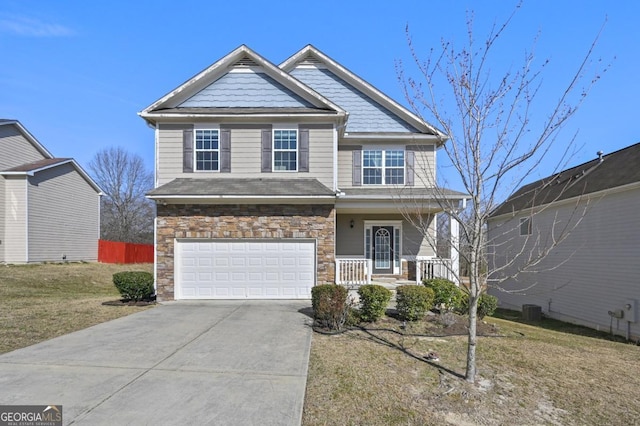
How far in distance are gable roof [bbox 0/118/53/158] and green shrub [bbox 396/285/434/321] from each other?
2292 cm

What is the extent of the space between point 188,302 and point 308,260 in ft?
12.5

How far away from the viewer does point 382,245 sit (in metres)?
16.1

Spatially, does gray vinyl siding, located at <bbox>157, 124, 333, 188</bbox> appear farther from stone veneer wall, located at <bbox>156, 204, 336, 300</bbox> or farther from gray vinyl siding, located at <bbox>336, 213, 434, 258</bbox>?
gray vinyl siding, located at <bbox>336, 213, 434, 258</bbox>

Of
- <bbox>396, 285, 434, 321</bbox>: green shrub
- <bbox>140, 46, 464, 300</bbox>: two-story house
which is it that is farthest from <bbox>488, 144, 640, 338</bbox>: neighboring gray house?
<bbox>140, 46, 464, 300</bbox>: two-story house

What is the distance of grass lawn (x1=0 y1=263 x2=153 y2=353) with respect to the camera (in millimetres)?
8694

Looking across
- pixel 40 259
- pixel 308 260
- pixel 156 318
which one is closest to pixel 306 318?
pixel 308 260

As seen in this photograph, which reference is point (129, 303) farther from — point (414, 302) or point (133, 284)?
point (414, 302)

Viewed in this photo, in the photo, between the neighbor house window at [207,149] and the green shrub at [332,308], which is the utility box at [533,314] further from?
the neighbor house window at [207,149]

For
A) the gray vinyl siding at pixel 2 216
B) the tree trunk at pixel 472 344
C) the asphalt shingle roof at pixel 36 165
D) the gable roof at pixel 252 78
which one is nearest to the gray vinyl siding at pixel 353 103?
the gable roof at pixel 252 78

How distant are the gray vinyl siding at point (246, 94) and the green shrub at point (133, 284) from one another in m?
5.72

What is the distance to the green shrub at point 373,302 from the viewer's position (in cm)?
937

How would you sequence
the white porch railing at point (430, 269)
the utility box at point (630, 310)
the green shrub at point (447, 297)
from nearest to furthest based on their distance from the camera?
1. the green shrub at point (447, 297)
2. the utility box at point (630, 310)
3. the white porch railing at point (430, 269)

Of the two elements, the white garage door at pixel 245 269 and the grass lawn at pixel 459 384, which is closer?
the grass lawn at pixel 459 384

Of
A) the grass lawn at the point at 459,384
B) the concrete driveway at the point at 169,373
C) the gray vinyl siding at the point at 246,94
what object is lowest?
the grass lawn at the point at 459,384
